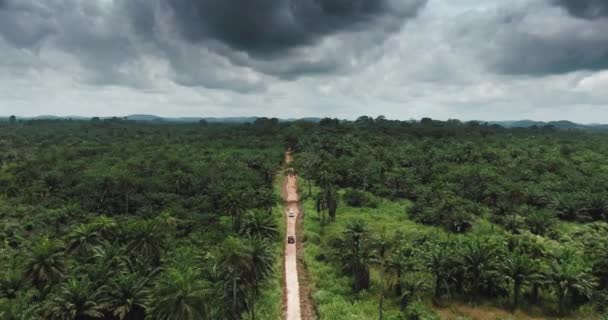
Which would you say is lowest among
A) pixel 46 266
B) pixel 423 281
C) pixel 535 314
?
pixel 535 314

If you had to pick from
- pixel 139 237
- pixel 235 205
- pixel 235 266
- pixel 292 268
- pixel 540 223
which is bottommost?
pixel 292 268

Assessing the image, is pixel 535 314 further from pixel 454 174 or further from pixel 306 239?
pixel 454 174

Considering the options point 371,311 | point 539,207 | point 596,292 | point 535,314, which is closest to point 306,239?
point 371,311

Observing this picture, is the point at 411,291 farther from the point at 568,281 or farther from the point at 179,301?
the point at 179,301

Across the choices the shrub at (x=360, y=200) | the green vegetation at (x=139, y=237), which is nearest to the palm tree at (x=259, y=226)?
the green vegetation at (x=139, y=237)

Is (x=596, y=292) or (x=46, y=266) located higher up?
(x=46, y=266)

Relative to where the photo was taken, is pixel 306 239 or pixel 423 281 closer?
pixel 423 281

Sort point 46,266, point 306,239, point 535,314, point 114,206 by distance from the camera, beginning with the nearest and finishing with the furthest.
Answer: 1. point 46,266
2. point 535,314
3. point 306,239
4. point 114,206

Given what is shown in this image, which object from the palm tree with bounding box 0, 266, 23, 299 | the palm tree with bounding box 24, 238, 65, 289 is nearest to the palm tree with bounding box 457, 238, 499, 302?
the palm tree with bounding box 24, 238, 65, 289

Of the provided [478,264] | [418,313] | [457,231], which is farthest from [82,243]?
[457,231]
